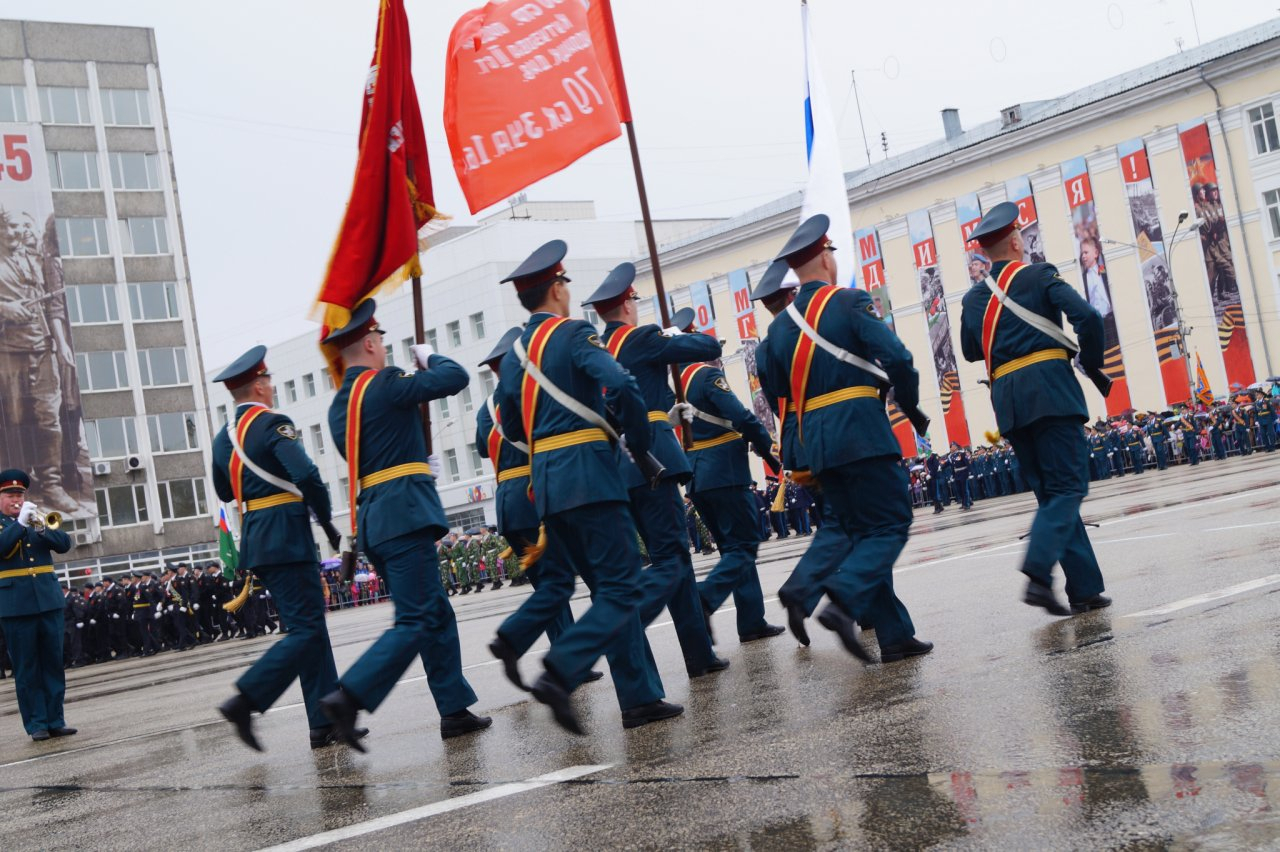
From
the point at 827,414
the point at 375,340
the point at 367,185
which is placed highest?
the point at 367,185

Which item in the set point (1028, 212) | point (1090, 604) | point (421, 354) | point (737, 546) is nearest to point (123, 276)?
point (1028, 212)

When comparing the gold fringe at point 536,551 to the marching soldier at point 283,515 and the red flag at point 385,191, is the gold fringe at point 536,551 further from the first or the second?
the red flag at point 385,191

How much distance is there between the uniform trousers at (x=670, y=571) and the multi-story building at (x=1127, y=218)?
42.3 m

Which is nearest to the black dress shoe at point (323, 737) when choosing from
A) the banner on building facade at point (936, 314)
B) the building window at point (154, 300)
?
the banner on building facade at point (936, 314)

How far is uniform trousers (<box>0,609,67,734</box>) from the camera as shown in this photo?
36.4 feet

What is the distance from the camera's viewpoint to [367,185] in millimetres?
8625

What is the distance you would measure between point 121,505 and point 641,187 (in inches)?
2242

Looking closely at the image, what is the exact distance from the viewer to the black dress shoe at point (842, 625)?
268 inches

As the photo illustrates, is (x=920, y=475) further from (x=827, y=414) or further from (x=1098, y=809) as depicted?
(x=1098, y=809)

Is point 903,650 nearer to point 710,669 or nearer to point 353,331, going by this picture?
point 710,669

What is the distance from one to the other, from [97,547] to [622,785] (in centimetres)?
5899

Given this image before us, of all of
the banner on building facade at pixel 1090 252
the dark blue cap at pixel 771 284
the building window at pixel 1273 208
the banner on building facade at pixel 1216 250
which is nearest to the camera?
the dark blue cap at pixel 771 284

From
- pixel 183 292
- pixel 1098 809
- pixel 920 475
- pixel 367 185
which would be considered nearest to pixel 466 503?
pixel 183 292

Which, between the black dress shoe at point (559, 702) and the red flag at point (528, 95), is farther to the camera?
the red flag at point (528, 95)
